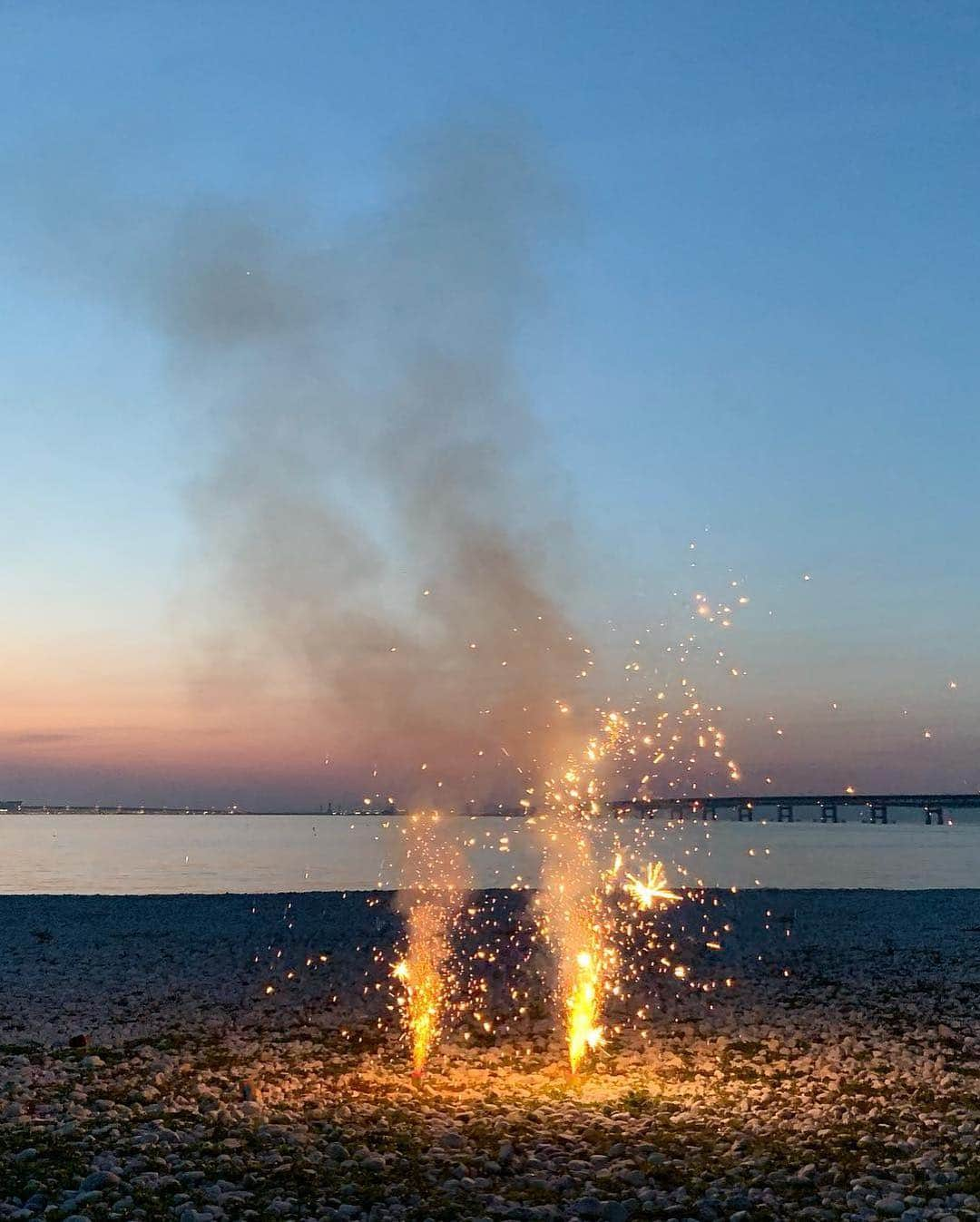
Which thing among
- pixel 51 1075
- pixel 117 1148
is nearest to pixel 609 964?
pixel 51 1075

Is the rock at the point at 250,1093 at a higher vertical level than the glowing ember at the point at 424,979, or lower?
higher

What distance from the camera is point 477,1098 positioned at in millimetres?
15234

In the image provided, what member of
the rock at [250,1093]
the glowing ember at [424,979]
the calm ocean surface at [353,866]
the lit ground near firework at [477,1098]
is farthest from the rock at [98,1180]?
the calm ocean surface at [353,866]

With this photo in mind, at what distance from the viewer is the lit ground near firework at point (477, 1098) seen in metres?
11.1

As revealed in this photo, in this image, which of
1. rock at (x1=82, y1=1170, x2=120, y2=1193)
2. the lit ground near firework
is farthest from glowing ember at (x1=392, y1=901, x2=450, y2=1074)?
rock at (x1=82, y1=1170, x2=120, y2=1193)

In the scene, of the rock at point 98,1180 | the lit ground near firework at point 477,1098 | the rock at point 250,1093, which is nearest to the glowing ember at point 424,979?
the lit ground near firework at point 477,1098

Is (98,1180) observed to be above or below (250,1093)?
above

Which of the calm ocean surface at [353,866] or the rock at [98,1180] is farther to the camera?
the calm ocean surface at [353,866]

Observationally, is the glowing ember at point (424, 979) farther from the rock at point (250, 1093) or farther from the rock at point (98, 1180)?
the rock at point (98, 1180)

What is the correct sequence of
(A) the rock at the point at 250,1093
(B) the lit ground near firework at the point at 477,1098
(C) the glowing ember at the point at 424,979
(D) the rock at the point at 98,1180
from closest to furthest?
(D) the rock at the point at 98,1180
(B) the lit ground near firework at the point at 477,1098
(A) the rock at the point at 250,1093
(C) the glowing ember at the point at 424,979

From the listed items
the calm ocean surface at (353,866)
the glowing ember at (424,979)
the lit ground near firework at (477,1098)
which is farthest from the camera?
the calm ocean surface at (353,866)

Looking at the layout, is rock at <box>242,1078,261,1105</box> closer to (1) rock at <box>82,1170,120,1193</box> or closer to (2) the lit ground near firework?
(2) the lit ground near firework

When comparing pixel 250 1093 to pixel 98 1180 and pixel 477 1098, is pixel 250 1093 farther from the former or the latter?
pixel 98 1180

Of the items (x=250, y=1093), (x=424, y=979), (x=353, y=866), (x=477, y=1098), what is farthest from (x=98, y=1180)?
(x=353, y=866)
